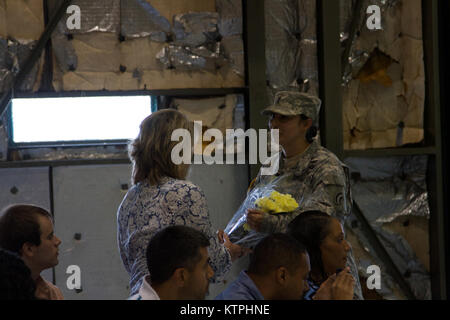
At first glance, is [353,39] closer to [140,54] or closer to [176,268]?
[140,54]

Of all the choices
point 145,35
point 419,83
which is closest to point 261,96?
point 145,35

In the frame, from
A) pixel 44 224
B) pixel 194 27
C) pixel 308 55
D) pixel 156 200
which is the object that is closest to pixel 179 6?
pixel 194 27

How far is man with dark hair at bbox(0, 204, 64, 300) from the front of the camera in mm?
2289

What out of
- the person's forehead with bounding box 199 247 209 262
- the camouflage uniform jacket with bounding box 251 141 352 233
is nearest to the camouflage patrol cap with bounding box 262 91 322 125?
the camouflage uniform jacket with bounding box 251 141 352 233

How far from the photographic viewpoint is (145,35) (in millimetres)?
4215

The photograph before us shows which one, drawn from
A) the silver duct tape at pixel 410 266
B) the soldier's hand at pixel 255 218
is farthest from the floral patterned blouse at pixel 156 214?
the silver duct tape at pixel 410 266

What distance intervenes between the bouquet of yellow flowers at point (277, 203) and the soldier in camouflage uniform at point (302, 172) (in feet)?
0.09

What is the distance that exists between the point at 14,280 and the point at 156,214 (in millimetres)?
690

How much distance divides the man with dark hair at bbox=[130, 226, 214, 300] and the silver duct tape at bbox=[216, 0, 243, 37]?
99.9 inches

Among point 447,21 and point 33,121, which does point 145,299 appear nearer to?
point 33,121

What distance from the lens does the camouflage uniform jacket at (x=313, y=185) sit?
2.84m

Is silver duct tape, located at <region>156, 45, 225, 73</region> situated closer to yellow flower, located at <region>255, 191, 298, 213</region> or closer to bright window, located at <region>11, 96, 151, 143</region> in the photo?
bright window, located at <region>11, 96, 151, 143</region>

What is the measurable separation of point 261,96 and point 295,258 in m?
2.30

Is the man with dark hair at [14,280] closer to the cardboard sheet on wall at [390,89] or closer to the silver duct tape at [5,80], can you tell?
the silver duct tape at [5,80]
